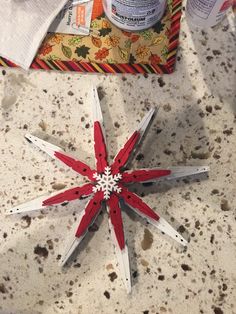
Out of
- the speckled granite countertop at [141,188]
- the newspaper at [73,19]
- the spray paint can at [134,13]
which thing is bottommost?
the speckled granite countertop at [141,188]

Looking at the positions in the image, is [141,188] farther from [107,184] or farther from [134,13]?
[134,13]

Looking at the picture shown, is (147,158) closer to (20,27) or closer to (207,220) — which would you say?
(207,220)

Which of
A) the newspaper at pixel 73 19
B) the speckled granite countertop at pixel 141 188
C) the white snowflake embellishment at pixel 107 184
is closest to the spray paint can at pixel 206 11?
the speckled granite countertop at pixel 141 188

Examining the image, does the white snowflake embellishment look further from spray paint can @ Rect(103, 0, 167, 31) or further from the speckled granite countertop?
spray paint can @ Rect(103, 0, 167, 31)

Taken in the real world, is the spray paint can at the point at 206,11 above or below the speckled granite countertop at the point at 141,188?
above

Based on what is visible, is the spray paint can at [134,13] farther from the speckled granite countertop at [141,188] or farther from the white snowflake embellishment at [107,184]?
the white snowflake embellishment at [107,184]
